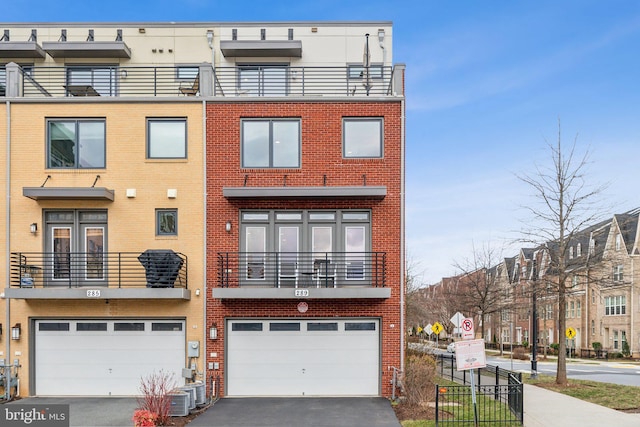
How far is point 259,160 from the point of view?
1789 cm

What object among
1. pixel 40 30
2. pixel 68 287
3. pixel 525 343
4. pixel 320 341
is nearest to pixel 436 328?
pixel 320 341

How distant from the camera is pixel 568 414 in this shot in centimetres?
1495

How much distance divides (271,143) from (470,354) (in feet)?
29.4

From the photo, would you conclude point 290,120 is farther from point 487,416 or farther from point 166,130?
point 487,416

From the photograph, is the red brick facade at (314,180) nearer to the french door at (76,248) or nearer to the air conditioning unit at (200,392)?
the air conditioning unit at (200,392)

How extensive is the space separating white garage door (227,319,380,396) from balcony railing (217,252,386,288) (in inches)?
46.2

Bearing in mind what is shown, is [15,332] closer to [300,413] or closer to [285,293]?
[285,293]

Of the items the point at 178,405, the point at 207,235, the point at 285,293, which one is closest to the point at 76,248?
the point at 207,235

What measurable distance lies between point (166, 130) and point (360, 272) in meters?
7.44

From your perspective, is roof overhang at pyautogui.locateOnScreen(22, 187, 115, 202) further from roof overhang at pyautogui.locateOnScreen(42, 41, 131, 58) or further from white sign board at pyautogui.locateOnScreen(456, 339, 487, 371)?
white sign board at pyautogui.locateOnScreen(456, 339, 487, 371)

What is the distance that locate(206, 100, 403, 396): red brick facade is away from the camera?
57.2 feet

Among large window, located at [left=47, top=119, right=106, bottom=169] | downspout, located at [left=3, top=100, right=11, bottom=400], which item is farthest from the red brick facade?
downspout, located at [left=3, top=100, right=11, bottom=400]

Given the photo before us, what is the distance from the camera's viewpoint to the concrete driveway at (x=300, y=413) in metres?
13.6

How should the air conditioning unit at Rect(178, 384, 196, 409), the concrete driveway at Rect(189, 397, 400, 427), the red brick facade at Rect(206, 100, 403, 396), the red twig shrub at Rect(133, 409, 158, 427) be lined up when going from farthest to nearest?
the red brick facade at Rect(206, 100, 403, 396), the air conditioning unit at Rect(178, 384, 196, 409), the concrete driveway at Rect(189, 397, 400, 427), the red twig shrub at Rect(133, 409, 158, 427)
